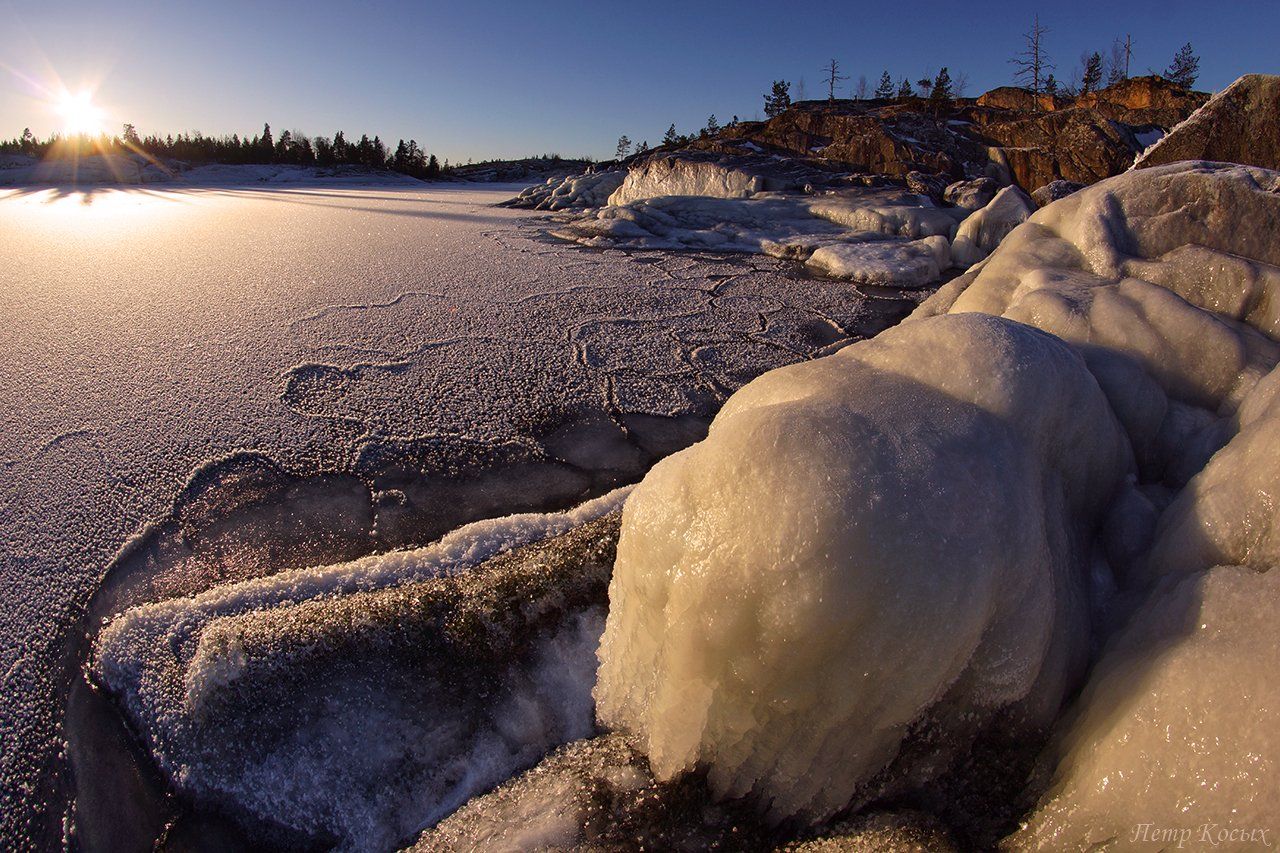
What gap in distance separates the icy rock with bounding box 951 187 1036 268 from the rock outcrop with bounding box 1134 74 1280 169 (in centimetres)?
227

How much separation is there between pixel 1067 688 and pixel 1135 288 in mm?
1539

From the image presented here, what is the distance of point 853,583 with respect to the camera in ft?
3.51

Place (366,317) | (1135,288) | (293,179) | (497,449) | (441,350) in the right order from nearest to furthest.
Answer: (1135,288)
(497,449)
(441,350)
(366,317)
(293,179)

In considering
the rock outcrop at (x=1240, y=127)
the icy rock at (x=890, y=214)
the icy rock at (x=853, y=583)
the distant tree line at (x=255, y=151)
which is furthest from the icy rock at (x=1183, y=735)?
the distant tree line at (x=255, y=151)

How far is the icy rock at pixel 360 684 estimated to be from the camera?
135 centimetres

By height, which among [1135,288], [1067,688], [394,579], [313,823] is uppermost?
[1135,288]

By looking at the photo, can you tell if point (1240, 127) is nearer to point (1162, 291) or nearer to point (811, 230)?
point (1162, 291)

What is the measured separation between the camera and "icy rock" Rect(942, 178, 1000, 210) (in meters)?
8.76

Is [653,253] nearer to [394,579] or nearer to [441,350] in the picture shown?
[441,350]

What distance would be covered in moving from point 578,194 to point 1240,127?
980cm

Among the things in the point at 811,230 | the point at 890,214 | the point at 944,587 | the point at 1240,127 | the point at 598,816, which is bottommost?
the point at 598,816

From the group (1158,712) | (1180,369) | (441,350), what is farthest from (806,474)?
(441,350)

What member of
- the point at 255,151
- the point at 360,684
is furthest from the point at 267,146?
the point at 360,684

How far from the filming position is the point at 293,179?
64.4ft
